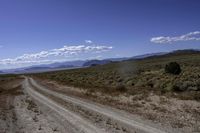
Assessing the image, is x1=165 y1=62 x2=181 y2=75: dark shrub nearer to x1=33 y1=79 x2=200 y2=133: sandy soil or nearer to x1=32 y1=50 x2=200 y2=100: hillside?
x1=32 y1=50 x2=200 y2=100: hillside

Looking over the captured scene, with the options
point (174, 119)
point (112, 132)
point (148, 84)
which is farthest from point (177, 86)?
point (112, 132)

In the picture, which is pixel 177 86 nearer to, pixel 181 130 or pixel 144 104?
pixel 144 104

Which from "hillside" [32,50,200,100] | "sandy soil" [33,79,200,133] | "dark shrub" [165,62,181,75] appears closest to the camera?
"sandy soil" [33,79,200,133]

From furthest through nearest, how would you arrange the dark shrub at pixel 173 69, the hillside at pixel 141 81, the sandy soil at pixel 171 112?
the dark shrub at pixel 173 69 < the hillside at pixel 141 81 < the sandy soil at pixel 171 112

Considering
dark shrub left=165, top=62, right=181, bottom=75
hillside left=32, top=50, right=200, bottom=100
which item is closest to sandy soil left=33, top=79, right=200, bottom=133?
hillside left=32, top=50, right=200, bottom=100

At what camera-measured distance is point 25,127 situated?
13.6 m

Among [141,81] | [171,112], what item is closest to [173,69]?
[141,81]

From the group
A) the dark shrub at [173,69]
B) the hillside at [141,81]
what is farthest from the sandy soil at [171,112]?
the dark shrub at [173,69]

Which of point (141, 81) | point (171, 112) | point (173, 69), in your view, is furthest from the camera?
point (173, 69)

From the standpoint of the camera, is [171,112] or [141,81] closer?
[171,112]

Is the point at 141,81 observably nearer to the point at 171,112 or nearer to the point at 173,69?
the point at 173,69

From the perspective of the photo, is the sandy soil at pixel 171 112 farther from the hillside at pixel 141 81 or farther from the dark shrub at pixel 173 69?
the dark shrub at pixel 173 69

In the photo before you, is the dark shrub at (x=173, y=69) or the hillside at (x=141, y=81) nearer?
the hillside at (x=141, y=81)

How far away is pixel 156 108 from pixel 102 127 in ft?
19.5
